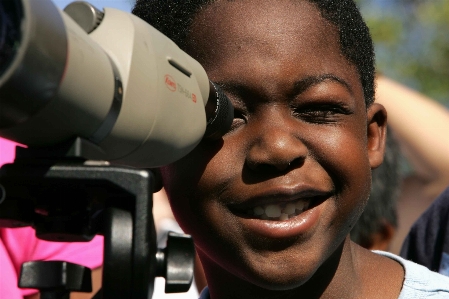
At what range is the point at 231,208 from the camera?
1.80 meters

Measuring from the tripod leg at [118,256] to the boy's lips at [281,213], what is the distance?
2.27 feet

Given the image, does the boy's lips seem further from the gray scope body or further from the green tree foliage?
the green tree foliage

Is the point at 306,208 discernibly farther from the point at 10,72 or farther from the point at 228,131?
the point at 10,72

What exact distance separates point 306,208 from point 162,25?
67cm

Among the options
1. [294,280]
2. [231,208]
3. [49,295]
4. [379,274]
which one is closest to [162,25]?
[231,208]

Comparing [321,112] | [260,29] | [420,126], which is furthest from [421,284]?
[420,126]

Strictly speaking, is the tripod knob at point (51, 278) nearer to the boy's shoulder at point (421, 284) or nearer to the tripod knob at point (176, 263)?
the tripod knob at point (176, 263)

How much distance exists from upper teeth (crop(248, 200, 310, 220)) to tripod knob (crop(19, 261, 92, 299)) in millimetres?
690

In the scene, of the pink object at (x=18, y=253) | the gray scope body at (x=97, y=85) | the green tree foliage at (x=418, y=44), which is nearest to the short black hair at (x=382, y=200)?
the pink object at (x=18, y=253)

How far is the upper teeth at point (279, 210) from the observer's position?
1.79 metres

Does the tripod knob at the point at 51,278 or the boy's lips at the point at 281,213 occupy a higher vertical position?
the tripod knob at the point at 51,278

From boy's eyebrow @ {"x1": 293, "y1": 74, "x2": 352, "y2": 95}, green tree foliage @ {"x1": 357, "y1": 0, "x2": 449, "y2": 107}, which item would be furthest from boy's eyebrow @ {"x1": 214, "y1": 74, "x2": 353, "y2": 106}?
green tree foliage @ {"x1": 357, "y1": 0, "x2": 449, "y2": 107}

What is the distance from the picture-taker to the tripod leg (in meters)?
1.08

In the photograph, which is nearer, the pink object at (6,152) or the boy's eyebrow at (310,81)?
the boy's eyebrow at (310,81)
